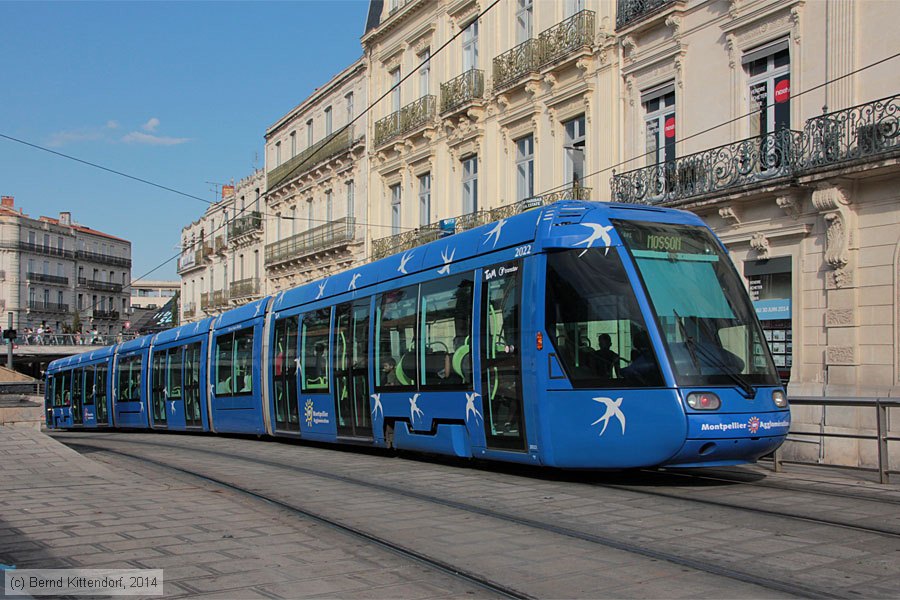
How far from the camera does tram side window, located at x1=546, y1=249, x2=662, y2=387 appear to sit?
29.3 ft

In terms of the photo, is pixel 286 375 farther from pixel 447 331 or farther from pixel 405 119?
pixel 405 119

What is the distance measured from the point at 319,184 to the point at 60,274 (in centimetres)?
7081

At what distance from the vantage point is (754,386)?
29.8 ft

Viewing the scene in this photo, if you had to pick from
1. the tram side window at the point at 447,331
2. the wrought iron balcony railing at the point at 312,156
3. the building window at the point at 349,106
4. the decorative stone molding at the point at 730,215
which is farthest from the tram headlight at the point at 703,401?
the building window at the point at 349,106

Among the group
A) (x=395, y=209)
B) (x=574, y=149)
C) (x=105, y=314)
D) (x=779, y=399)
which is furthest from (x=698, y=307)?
(x=105, y=314)

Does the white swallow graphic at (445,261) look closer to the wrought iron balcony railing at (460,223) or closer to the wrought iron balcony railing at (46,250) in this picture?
the wrought iron balcony railing at (460,223)

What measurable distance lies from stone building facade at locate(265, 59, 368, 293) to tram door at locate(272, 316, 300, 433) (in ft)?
53.5

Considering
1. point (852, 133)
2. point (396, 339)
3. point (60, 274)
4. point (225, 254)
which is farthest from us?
point (60, 274)

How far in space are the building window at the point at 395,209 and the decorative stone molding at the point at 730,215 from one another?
1588 cm

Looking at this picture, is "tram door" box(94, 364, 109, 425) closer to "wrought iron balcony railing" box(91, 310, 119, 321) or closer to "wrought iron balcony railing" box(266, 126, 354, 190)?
"wrought iron balcony railing" box(266, 126, 354, 190)

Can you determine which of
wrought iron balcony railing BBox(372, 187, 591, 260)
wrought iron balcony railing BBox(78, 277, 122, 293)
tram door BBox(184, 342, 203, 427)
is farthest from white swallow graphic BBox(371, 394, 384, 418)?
wrought iron balcony railing BBox(78, 277, 122, 293)

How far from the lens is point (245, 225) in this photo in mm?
47219

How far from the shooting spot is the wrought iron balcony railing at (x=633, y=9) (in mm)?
20047

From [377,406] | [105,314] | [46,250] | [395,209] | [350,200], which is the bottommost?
[377,406]
